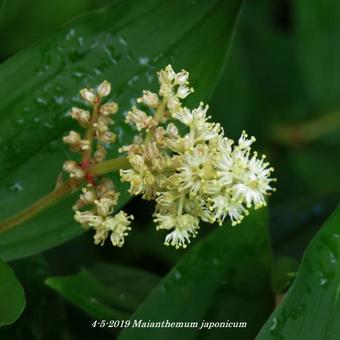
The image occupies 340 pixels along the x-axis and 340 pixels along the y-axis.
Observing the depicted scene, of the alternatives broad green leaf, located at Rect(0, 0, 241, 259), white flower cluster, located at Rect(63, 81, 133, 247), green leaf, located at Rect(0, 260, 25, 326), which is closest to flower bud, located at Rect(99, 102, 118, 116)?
white flower cluster, located at Rect(63, 81, 133, 247)

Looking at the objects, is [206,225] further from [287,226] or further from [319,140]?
[319,140]

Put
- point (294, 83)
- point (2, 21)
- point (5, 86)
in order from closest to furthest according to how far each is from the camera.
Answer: point (5, 86) → point (2, 21) → point (294, 83)

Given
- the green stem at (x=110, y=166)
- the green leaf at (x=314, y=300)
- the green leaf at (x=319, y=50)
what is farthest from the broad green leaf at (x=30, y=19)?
the green leaf at (x=314, y=300)

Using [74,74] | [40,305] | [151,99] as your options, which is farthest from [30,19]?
[151,99]

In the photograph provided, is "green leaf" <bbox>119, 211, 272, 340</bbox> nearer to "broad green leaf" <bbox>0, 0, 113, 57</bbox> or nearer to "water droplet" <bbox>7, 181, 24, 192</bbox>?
"water droplet" <bbox>7, 181, 24, 192</bbox>

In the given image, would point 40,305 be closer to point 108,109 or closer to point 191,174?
point 108,109

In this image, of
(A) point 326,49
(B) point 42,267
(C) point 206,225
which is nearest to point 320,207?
(C) point 206,225
